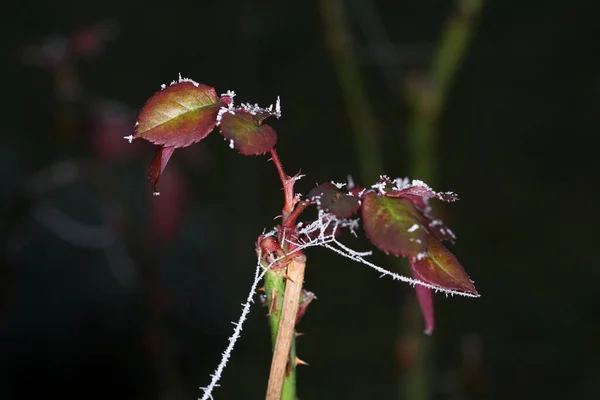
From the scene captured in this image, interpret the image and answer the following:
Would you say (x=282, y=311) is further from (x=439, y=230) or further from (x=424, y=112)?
(x=424, y=112)

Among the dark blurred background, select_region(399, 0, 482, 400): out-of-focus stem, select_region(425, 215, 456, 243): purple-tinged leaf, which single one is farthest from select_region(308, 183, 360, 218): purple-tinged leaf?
the dark blurred background

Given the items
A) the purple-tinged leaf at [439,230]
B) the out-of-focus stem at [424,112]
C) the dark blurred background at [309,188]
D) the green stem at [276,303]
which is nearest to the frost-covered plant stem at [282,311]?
the green stem at [276,303]

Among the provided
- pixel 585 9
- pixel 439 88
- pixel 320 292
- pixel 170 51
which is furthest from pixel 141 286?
pixel 585 9

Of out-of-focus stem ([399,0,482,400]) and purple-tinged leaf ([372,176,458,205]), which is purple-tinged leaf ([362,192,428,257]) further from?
out-of-focus stem ([399,0,482,400])

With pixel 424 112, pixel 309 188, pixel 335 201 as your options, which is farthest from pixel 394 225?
pixel 309 188

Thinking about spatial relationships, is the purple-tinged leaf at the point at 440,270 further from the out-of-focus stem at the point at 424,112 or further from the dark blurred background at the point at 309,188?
the dark blurred background at the point at 309,188

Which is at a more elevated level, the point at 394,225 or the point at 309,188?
the point at 309,188
